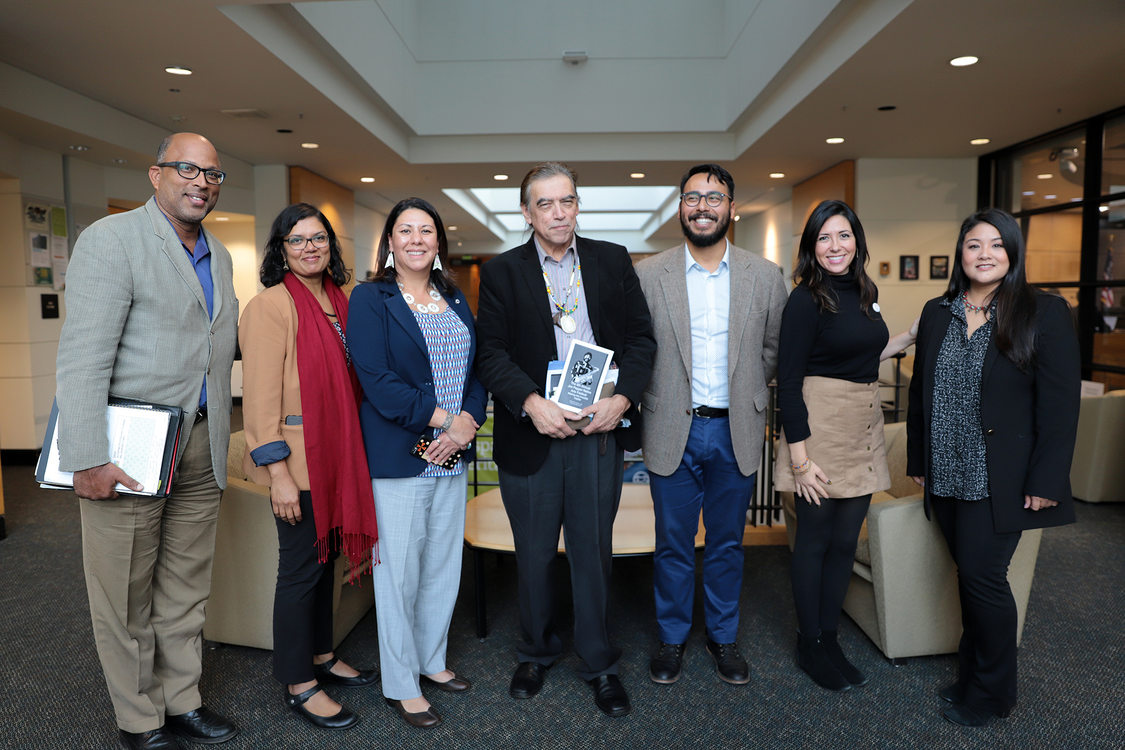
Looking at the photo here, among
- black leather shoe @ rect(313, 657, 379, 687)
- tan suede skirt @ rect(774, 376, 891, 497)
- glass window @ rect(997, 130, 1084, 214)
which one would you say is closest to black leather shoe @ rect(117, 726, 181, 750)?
black leather shoe @ rect(313, 657, 379, 687)

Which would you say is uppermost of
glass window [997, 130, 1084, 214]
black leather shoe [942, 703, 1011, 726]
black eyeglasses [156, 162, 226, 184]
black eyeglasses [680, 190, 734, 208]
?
glass window [997, 130, 1084, 214]

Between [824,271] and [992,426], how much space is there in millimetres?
764

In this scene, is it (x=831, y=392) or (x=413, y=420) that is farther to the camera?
(x=831, y=392)

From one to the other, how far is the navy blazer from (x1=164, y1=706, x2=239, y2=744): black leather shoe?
99 centimetres

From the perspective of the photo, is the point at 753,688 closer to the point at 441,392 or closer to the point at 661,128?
the point at 441,392

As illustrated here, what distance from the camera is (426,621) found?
2.55 m

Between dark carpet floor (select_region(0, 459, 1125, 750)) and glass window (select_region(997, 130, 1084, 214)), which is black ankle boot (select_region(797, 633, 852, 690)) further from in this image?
glass window (select_region(997, 130, 1084, 214))

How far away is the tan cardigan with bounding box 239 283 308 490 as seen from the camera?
2.23m

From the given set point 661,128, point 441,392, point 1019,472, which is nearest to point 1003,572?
point 1019,472

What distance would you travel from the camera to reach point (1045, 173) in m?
7.61

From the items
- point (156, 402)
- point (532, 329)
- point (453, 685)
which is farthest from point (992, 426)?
point (156, 402)

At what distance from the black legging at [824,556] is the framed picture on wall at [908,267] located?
24.8ft

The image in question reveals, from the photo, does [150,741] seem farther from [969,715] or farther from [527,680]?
[969,715]

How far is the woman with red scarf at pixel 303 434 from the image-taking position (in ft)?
7.36
